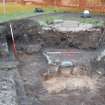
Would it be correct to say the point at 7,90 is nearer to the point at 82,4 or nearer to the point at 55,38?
the point at 55,38

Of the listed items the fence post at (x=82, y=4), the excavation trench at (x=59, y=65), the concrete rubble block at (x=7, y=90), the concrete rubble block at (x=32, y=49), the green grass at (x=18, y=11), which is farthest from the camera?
the fence post at (x=82, y=4)

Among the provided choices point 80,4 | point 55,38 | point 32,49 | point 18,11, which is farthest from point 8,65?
point 80,4

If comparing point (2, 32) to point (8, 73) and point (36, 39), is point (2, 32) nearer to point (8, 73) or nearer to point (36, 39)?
point (36, 39)

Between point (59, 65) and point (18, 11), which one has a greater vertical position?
point (18, 11)

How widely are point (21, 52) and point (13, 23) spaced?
1.58 m

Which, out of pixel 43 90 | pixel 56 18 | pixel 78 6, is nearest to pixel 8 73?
pixel 43 90

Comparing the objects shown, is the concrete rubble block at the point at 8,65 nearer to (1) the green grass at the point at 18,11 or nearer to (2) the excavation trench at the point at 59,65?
(2) the excavation trench at the point at 59,65

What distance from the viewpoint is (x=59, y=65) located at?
14375 millimetres

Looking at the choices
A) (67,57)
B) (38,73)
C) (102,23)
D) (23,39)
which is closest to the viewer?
(38,73)

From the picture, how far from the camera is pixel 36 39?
16.7m

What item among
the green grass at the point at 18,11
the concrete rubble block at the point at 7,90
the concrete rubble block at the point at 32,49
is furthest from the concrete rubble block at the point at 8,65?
the green grass at the point at 18,11

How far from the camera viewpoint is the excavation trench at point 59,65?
12.4 metres

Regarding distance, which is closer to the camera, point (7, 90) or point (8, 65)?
point (7, 90)

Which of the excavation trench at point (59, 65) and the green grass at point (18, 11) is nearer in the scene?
the excavation trench at point (59, 65)
